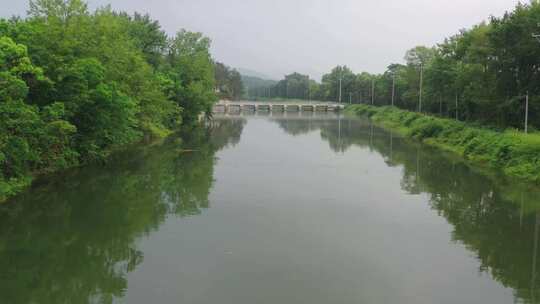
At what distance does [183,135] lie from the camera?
48875 mm

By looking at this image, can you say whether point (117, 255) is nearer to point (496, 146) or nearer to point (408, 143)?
point (496, 146)

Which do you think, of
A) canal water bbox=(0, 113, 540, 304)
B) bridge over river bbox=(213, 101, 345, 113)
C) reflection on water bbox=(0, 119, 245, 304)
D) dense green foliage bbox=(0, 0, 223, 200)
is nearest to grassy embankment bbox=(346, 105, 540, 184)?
canal water bbox=(0, 113, 540, 304)

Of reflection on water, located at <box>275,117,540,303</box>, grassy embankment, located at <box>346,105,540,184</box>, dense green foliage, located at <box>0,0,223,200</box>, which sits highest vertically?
dense green foliage, located at <box>0,0,223,200</box>

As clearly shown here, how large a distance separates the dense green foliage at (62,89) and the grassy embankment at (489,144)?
20.0 metres

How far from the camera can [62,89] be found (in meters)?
22.8

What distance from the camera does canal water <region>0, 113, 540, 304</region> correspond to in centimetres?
1152

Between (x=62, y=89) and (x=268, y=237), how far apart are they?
1296 cm

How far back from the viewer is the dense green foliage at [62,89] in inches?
685

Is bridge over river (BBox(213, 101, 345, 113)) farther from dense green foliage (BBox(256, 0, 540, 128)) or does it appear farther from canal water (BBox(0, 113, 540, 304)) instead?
canal water (BBox(0, 113, 540, 304))

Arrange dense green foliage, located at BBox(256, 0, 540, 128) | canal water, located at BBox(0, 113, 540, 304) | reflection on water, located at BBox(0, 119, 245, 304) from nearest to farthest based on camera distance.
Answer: canal water, located at BBox(0, 113, 540, 304)
reflection on water, located at BBox(0, 119, 245, 304)
dense green foliage, located at BBox(256, 0, 540, 128)

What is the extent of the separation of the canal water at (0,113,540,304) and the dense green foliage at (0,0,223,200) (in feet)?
4.61

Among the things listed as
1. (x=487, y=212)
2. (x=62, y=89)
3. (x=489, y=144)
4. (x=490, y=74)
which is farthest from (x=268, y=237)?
(x=490, y=74)

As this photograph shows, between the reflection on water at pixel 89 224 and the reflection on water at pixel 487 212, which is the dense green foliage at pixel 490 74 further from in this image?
the reflection on water at pixel 89 224

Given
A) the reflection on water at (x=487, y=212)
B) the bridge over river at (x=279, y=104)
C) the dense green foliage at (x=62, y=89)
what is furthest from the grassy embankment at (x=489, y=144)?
the bridge over river at (x=279, y=104)
